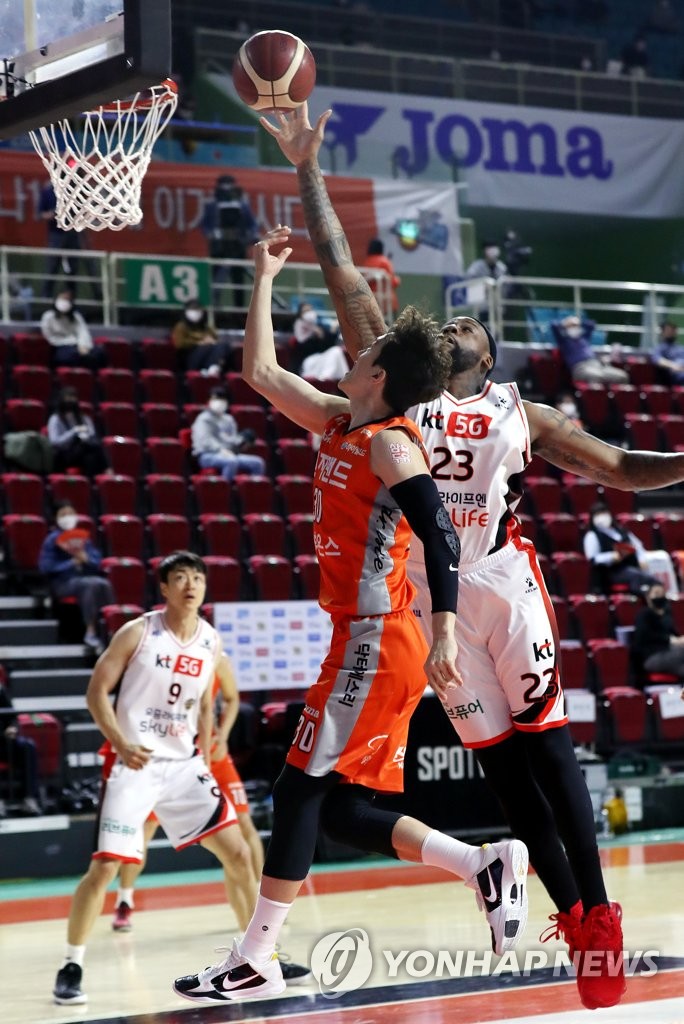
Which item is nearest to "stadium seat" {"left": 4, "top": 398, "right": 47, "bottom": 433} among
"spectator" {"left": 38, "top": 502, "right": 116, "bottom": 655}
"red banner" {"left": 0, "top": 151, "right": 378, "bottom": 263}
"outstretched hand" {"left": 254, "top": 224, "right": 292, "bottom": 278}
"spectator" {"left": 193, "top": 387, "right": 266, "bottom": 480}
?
"spectator" {"left": 193, "top": 387, "right": 266, "bottom": 480}

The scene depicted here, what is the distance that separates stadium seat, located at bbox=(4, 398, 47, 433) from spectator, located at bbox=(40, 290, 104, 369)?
1256 millimetres

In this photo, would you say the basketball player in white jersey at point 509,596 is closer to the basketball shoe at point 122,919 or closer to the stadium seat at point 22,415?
the basketball shoe at point 122,919

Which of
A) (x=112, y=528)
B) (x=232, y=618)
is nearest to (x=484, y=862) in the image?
(x=232, y=618)

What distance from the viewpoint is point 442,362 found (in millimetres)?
4215

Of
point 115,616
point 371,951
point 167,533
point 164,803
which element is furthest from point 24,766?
point 371,951

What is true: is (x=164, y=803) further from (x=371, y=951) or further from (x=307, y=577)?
(x=307, y=577)

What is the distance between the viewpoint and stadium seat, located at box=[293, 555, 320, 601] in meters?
12.9

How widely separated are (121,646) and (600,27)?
22.2 metres

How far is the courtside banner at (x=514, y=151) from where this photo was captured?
2056 centimetres

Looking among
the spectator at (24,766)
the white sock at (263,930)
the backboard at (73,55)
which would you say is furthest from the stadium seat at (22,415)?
the white sock at (263,930)

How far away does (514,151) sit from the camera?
21859mm

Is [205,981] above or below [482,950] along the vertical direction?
above

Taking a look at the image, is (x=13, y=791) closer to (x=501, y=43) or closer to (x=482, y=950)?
(x=482, y=950)

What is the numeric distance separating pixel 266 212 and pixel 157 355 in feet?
9.25
